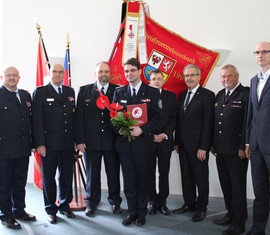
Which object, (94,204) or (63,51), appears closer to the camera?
(94,204)

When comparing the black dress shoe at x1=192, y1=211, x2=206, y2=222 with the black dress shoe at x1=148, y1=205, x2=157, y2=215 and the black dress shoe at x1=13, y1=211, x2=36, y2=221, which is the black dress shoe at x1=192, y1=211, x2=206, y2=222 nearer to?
the black dress shoe at x1=148, y1=205, x2=157, y2=215

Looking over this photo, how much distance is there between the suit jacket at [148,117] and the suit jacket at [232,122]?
0.61m

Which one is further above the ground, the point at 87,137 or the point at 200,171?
the point at 87,137

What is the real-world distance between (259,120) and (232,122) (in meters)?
0.37

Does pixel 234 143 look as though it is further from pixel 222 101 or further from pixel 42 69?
pixel 42 69

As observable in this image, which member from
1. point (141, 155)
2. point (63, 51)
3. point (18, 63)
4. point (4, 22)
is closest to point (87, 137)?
point (141, 155)

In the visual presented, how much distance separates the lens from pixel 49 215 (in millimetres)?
2965

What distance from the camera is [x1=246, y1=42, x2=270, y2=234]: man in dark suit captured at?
7.39 ft

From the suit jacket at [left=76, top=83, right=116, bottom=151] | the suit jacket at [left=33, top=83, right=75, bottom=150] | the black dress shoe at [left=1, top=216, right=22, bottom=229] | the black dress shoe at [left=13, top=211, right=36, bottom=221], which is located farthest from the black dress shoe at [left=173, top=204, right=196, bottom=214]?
the black dress shoe at [left=1, top=216, right=22, bottom=229]

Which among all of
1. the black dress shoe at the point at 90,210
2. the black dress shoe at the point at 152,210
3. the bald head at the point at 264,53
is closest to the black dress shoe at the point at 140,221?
the black dress shoe at the point at 152,210

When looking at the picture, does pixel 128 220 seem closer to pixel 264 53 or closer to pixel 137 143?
pixel 137 143

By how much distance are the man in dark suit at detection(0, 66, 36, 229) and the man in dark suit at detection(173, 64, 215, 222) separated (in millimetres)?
1606

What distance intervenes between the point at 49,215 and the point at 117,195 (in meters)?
0.78

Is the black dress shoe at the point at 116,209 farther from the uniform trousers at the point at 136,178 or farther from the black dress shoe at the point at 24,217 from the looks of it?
the black dress shoe at the point at 24,217
